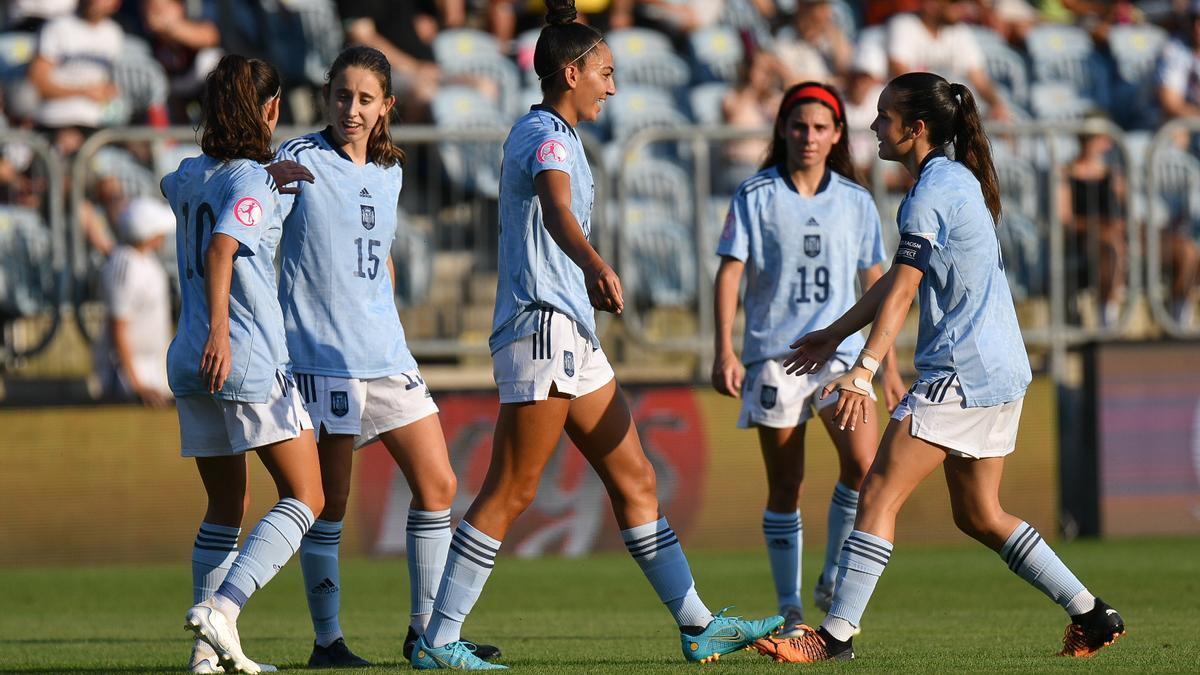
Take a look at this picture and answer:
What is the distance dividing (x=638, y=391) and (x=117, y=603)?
12.9 ft

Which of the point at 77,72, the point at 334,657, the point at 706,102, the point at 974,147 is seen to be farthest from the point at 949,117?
the point at 77,72

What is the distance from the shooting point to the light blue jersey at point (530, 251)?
19.7ft

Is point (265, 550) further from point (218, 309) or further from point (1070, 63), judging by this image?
point (1070, 63)

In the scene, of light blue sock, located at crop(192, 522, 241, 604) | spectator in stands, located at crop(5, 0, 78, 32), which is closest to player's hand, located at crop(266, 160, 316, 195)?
light blue sock, located at crop(192, 522, 241, 604)

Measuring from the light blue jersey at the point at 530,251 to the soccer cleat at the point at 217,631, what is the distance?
51.4 inches

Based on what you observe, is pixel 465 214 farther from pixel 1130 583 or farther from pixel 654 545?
pixel 654 545

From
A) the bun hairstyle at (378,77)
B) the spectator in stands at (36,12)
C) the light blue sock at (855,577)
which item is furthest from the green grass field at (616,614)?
the spectator in stands at (36,12)

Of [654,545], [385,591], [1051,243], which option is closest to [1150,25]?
[1051,243]

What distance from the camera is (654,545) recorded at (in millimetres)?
6188

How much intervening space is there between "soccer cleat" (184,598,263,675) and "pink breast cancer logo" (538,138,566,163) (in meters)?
1.85

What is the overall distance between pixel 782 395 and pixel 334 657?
246cm

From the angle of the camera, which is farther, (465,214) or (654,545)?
(465,214)

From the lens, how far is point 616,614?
9.19m

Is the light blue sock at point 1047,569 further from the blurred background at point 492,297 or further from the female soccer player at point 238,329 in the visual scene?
the blurred background at point 492,297
